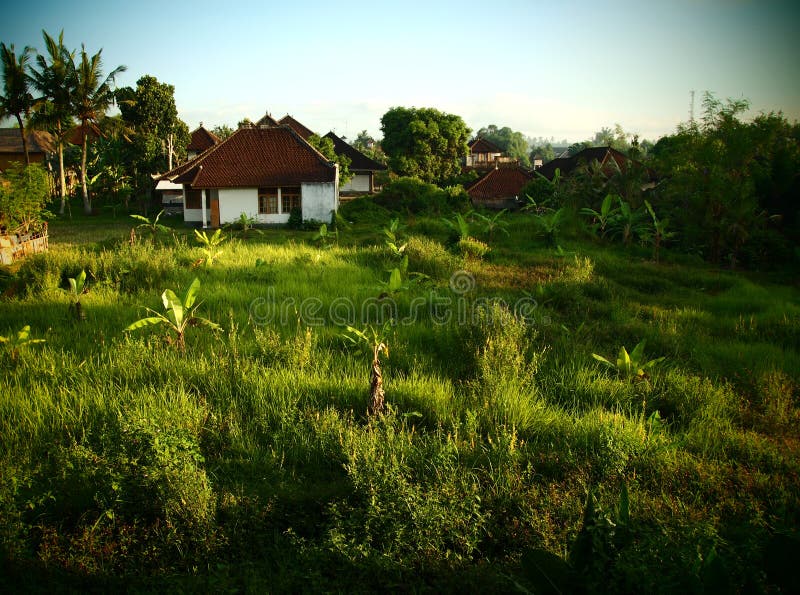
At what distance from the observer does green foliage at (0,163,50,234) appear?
48.0 feet

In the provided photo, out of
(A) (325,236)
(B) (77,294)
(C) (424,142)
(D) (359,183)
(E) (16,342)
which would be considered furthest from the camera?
(D) (359,183)

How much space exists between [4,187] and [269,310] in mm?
11358

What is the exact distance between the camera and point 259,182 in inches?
903

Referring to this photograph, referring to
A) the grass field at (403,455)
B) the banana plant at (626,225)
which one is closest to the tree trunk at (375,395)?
the grass field at (403,455)

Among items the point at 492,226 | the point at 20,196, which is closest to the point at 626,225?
the point at 492,226

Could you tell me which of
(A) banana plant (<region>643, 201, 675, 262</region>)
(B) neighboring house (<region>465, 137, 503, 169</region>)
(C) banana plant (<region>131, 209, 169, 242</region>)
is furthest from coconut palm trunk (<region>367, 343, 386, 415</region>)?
Result: (B) neighboring house (<region>465, 137, 503, 169</region>)

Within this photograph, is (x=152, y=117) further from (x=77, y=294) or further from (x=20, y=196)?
(x=77, y=294)

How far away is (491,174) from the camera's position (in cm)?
3281

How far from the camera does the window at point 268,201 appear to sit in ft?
77.3

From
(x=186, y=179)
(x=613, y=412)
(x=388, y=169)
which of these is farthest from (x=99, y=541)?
(x=388, y=169)

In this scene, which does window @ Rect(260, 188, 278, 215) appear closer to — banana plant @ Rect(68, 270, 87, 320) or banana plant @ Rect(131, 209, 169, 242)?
banana plant @ Rect(131, 209, 169, 242)

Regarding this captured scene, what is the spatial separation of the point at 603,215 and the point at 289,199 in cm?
1372

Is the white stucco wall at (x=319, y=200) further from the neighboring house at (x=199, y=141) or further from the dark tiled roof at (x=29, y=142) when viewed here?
the dark tiled roof at (x=29, y=142)

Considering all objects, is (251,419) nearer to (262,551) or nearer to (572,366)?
(262,551)
